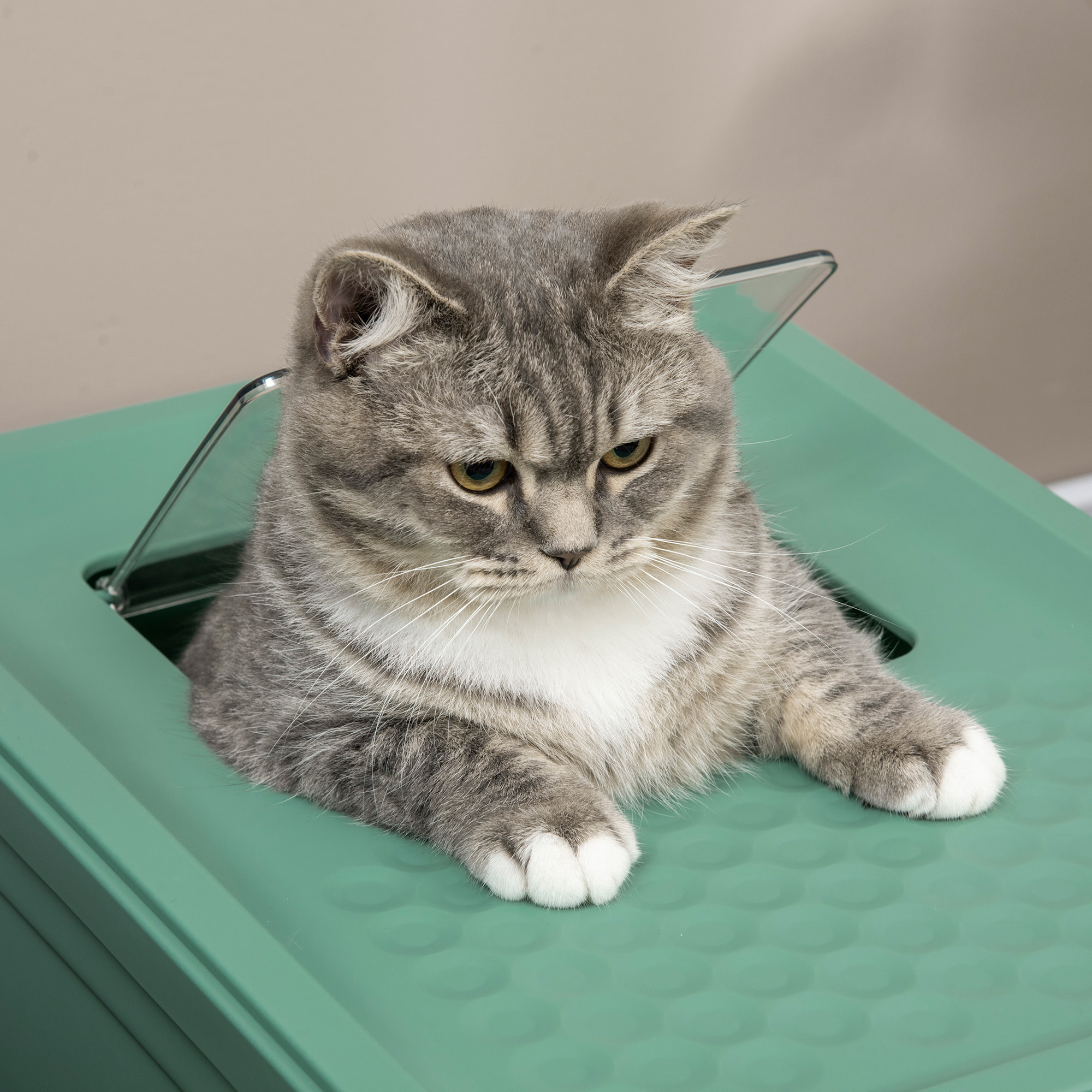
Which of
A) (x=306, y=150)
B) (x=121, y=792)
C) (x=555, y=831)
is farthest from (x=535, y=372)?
(x=306, y=150)

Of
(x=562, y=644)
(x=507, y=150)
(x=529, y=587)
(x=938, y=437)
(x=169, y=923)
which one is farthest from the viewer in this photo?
(x=507, y=150)

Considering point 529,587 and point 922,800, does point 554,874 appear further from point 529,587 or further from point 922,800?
point 922,800

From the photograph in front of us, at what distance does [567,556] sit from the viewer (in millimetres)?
983

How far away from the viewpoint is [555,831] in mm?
965

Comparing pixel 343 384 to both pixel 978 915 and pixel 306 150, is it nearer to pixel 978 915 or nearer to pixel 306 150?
pixel 978 915

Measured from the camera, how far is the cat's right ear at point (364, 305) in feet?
2.95

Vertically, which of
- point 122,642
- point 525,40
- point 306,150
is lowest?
point 122,642

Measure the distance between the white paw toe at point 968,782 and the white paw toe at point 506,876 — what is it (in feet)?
1.14

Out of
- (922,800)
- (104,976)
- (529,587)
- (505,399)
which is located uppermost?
(505,399)

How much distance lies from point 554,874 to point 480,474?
1.00 feet

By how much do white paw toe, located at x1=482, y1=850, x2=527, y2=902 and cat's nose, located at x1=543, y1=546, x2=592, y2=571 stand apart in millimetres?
223

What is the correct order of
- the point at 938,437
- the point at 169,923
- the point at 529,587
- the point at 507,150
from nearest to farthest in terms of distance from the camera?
the point at 169,923, the point at 529,587, the point at 938,437, the point at 507,150

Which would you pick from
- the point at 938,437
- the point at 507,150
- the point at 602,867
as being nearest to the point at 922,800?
the point at 602,867

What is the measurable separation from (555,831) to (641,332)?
40cm
